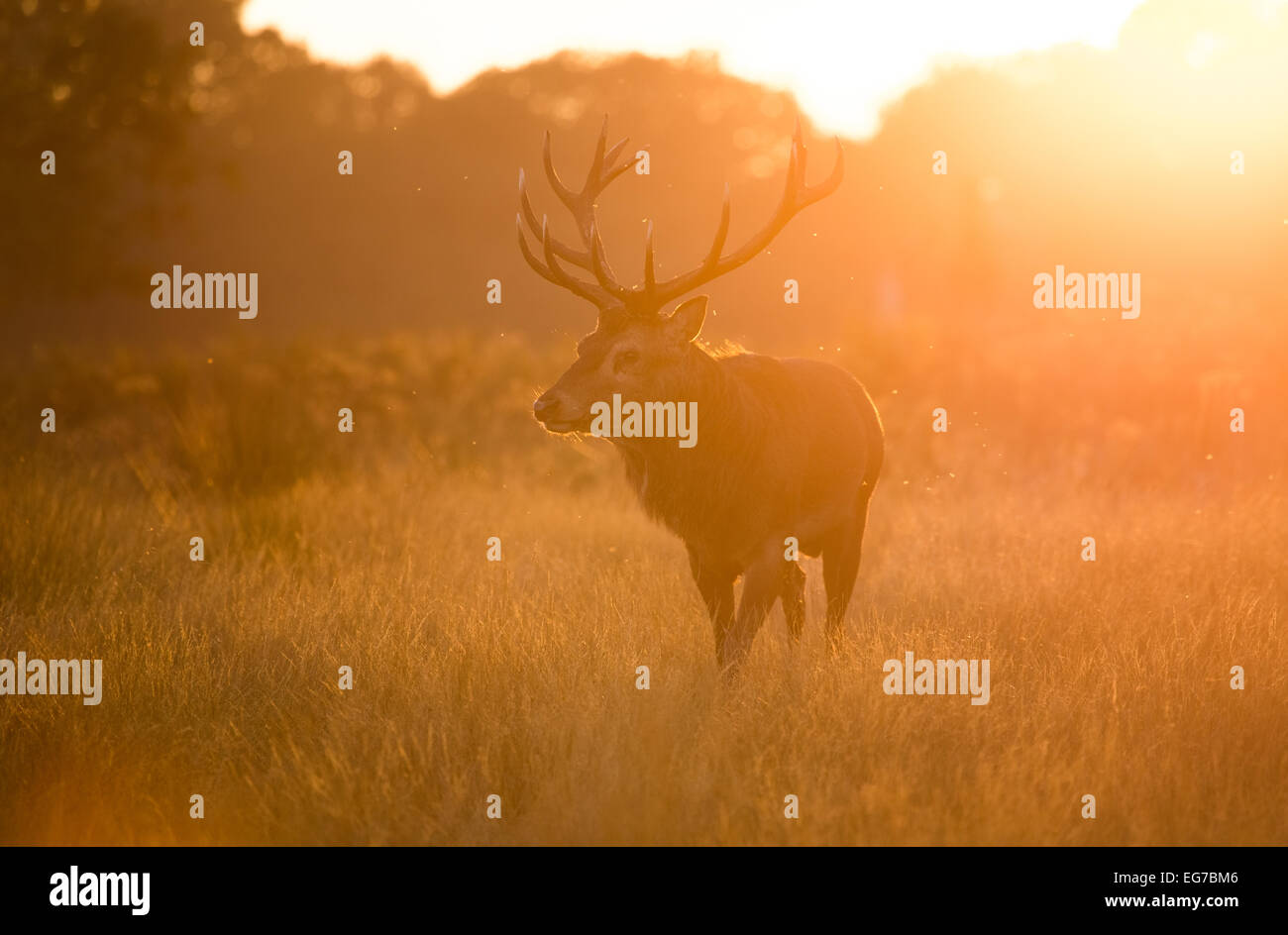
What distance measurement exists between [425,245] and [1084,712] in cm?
3627

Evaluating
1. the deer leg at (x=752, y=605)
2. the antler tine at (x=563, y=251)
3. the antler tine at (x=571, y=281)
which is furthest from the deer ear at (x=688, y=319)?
the deer leg at (x=752, y=605)

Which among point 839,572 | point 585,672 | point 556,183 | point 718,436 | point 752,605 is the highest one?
point 556,183

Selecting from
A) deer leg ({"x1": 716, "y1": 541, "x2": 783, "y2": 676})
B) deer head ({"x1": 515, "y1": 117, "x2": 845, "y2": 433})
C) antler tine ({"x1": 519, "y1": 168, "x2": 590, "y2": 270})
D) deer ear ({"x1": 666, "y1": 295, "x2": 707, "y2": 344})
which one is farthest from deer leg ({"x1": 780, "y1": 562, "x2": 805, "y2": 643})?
antler tine ({"x1": 519, "y1": 168, "x2": 590, "y2": 270})

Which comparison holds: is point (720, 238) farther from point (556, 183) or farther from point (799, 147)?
point (556, 183)

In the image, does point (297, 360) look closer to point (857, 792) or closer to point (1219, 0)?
point (857, 792)

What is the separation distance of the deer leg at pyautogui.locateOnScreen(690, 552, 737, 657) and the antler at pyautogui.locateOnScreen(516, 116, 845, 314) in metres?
1.36

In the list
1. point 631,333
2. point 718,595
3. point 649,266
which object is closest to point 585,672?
point 718,595

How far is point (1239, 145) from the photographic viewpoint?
98.9 ft

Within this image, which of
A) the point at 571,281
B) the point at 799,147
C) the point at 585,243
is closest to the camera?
the point at 571,281

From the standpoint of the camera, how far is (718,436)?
591 centimetres

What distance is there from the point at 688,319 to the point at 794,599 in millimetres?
1663

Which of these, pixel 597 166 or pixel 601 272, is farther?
pixel 597 166

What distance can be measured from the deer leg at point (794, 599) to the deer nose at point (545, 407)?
1693 mm
